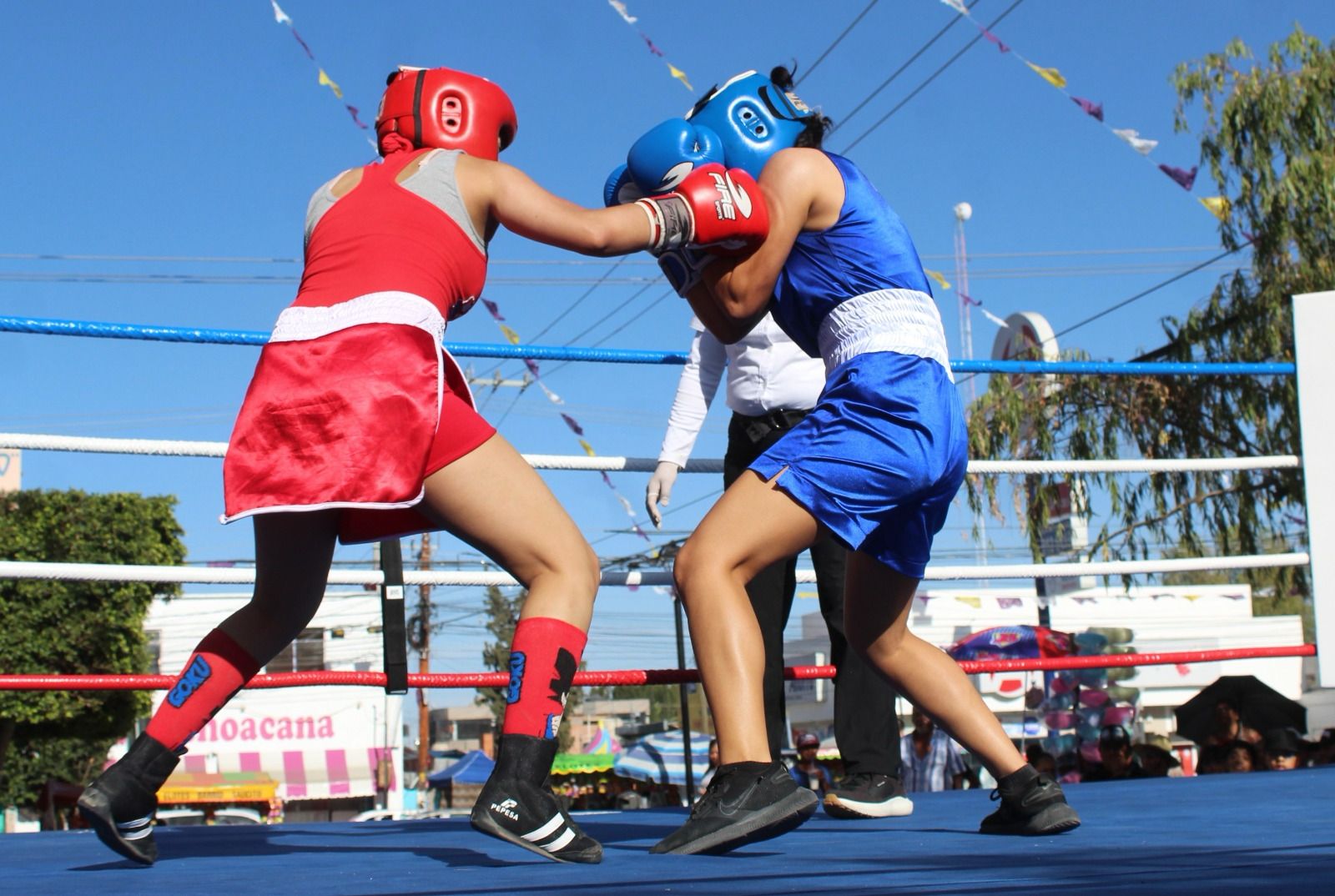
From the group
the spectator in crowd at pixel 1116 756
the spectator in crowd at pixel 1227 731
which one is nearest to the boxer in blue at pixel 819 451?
the spectator in crowd at pixel 1227 731

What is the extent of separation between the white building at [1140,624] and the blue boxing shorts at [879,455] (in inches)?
919

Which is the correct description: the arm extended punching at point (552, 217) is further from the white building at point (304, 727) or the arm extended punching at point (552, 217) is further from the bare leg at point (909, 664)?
the white building at point (304, 727)

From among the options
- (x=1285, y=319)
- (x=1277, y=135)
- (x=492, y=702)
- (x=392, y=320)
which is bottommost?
(x=492, y=702)

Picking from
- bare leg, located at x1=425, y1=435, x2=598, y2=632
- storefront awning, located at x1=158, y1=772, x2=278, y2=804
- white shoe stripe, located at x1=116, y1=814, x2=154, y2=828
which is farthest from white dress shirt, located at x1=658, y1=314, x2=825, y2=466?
storefront awning, located at x1=158, y1=772, x2=278, y2=804

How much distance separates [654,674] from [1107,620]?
27.3 m

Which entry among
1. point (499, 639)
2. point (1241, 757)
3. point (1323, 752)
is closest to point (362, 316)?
point (1241, 757)

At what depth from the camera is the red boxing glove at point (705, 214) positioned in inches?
86.6

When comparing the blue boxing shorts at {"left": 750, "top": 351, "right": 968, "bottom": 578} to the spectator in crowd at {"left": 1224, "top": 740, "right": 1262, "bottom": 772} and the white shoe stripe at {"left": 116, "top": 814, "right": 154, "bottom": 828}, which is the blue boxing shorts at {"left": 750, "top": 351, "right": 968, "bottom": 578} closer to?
the white shoe stripe at {"left": 116, "top": 814, "right": 154, "bottom": 828}

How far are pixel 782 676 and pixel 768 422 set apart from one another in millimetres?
604

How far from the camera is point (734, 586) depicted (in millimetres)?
2188

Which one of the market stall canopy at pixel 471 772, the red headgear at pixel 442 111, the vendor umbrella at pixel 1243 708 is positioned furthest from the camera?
the market stall canopy at pixel 471 772

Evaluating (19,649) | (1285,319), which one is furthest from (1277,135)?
(19,649)

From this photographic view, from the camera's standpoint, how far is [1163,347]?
12609 mm

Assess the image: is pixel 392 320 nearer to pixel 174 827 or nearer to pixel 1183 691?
pixel 174 827
